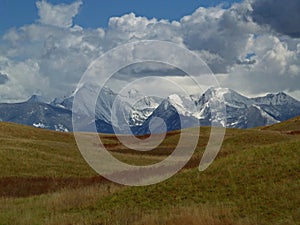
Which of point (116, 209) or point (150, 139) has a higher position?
point (150, 139)

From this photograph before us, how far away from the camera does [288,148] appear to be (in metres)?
37.6

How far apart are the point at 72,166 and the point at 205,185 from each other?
92.4ft

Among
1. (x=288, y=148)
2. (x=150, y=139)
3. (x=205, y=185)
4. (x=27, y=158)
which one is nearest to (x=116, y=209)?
(x=205, y=185)

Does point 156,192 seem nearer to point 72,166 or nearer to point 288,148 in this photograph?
point 288,148

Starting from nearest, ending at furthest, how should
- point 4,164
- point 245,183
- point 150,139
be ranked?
point 245,183, point 4,164, point 150,139

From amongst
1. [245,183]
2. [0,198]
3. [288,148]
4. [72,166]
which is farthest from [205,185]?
[72,166]

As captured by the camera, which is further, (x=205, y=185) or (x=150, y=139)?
(x=150, y=139)

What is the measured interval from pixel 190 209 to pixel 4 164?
33661 millimetres

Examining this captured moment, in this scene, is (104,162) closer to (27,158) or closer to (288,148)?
(27,158)

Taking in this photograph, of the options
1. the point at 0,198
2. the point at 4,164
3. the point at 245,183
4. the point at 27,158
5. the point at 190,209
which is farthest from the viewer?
the point at 27,158

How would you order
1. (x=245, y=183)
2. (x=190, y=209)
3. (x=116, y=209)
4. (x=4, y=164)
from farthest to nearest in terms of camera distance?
(x=4, y=164)
(x=245, y=183)
(x=116, y=209)
(x=190, y=209)

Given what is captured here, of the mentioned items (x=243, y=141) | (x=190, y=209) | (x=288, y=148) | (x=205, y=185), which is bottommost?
(x=190, y=209)

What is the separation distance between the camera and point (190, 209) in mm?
24078

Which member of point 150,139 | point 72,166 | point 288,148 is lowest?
point 288,148
